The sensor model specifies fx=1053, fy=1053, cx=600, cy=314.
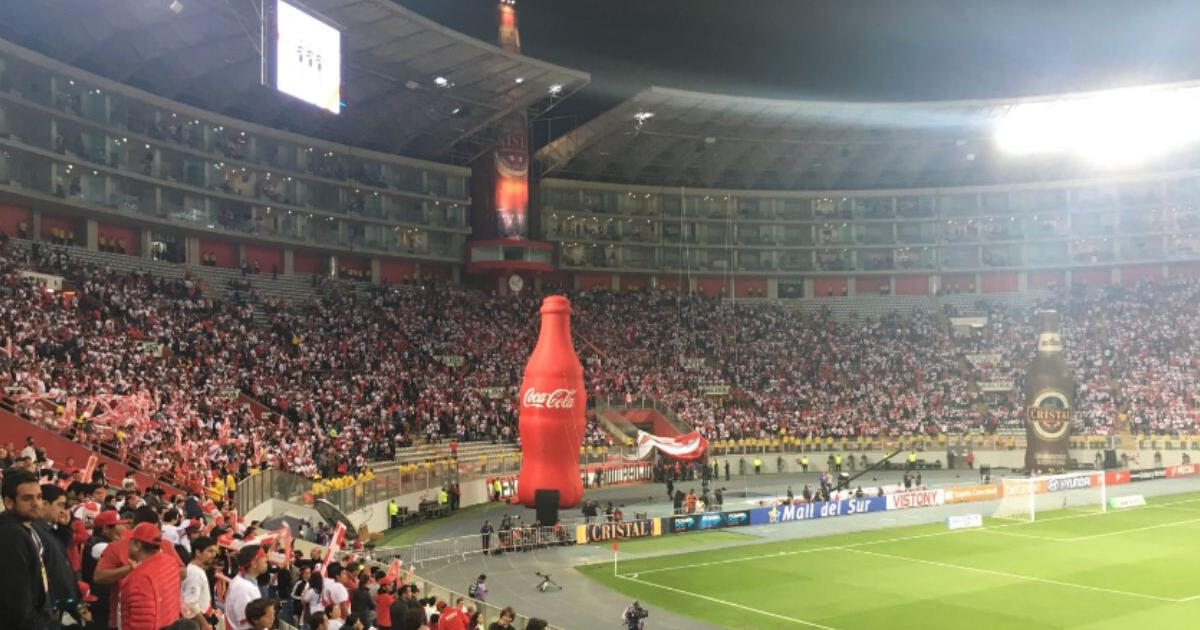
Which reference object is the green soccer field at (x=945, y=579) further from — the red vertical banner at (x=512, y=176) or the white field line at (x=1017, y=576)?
the red vertical banner at (x=512, y=176)

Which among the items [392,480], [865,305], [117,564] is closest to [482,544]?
[392,480]

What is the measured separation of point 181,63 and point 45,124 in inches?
312

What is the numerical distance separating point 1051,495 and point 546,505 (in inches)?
1262

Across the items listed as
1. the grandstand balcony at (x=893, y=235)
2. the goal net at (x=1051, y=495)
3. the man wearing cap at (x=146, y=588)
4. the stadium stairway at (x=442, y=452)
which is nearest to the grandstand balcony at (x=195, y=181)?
the grandstand balcony at (x=893, y=235)

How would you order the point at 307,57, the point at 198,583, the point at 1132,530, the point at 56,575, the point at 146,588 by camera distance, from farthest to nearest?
the point at 307,57 → the point at 1132,530 → the point at 198,583 → the point at 146,588 → the point at 56,575

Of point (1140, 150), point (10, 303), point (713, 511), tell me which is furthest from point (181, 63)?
point (1140, 150)

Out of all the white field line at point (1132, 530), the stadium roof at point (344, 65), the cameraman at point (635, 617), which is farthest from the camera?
the stadium roof at point (344, 65)

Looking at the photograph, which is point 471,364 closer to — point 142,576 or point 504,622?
point 504,622

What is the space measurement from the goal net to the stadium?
0.37 meters

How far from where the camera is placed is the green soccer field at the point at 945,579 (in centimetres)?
3095

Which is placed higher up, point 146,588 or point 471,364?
point 471,364

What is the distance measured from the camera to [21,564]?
7.54 metres

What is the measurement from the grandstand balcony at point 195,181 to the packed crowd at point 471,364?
549 centimetres

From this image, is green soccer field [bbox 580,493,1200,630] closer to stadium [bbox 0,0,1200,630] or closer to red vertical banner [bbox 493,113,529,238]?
stadium [bbox 0,0,1200,630]
